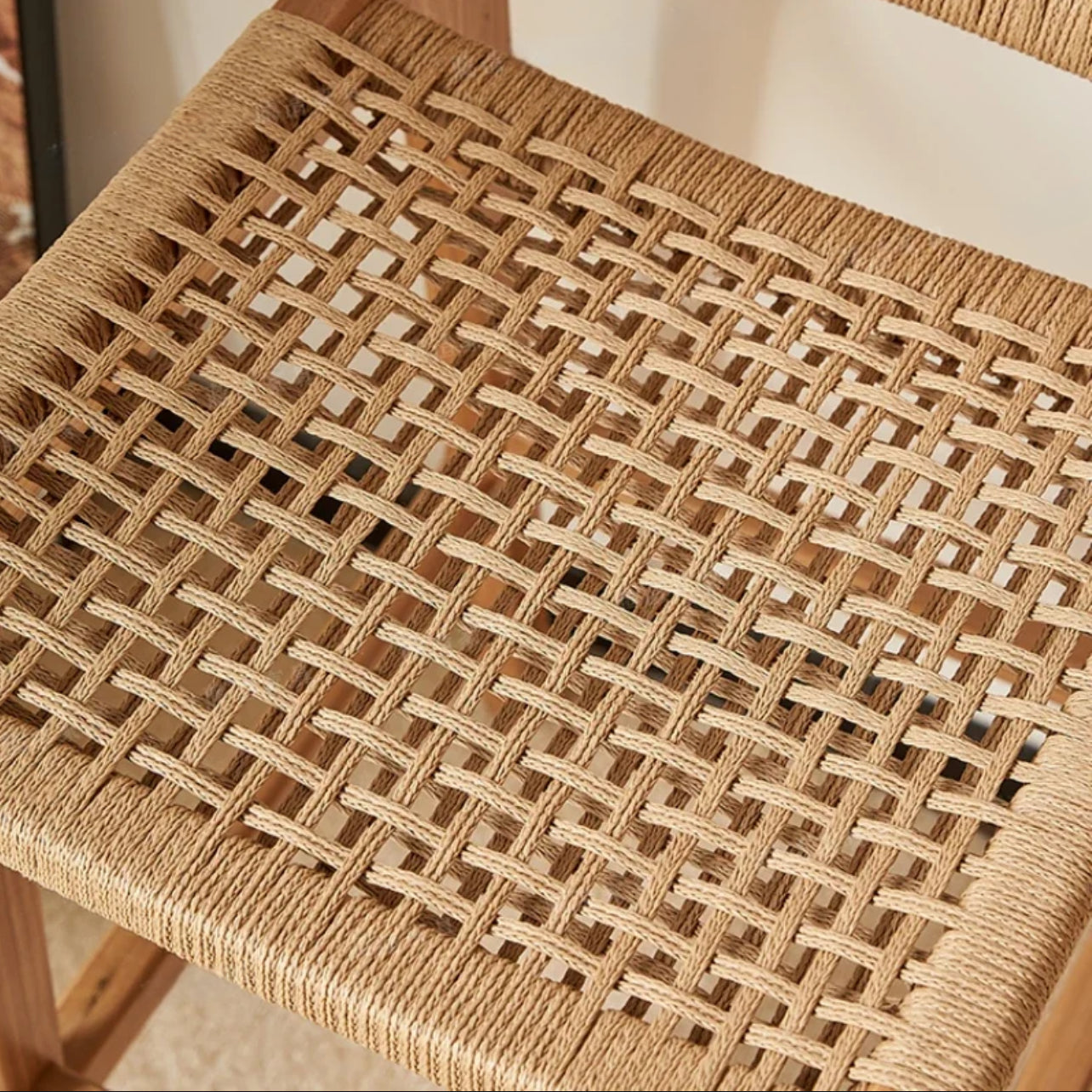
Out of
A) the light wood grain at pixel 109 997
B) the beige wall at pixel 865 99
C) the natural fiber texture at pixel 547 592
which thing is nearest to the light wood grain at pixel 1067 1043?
the natural fiber texture at pixel 547 592

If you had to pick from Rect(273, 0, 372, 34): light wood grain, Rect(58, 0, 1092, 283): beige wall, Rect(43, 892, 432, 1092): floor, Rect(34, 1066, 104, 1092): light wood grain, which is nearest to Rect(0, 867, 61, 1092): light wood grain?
Rect(34, 1066, 104, 1092): light wood grain

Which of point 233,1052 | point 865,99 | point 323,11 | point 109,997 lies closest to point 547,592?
point 323,11

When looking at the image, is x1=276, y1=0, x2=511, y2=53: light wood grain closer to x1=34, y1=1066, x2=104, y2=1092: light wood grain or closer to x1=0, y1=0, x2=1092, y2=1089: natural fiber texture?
x1=0, y1=0, x2=1092, y2=1089: natural fiber texture

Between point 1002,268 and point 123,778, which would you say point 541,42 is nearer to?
point 1002,268

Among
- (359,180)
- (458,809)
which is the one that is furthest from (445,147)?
(458,809)

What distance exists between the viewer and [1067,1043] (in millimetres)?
908

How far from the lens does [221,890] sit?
21.3 inches

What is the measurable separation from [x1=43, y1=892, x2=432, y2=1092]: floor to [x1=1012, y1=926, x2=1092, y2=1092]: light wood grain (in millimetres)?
409

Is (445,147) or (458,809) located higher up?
(445,147)

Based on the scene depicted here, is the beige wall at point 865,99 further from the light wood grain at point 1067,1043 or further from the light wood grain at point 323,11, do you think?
the light wood grain at point 1067,1043

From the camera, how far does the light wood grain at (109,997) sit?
941mm

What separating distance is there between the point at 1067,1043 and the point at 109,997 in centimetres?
55

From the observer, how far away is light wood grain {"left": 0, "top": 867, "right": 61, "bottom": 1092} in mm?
826

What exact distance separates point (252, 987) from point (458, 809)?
91 millimetres
